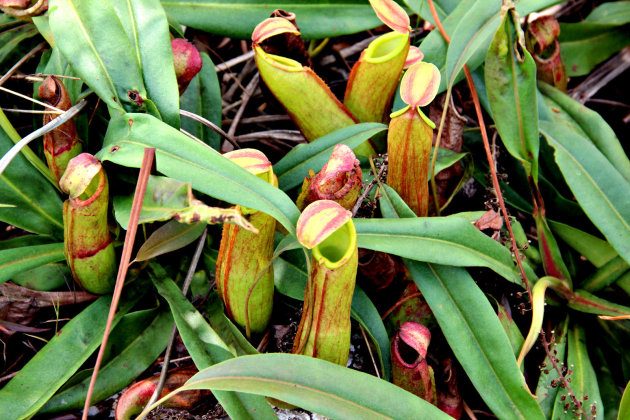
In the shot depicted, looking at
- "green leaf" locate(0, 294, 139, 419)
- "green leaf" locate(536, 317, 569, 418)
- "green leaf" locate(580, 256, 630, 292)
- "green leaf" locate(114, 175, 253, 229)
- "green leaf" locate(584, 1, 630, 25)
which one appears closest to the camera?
"green leaf" locate(114, 175, 253, 229)

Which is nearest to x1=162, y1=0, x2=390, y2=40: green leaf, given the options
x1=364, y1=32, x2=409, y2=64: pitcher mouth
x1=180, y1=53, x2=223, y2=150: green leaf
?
x1=180, y1=53, x2=223, y2=150: green leaf

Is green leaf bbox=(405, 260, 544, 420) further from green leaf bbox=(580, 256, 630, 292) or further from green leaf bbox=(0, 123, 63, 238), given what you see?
green leaf bbox=(0, 123, 63, 238)

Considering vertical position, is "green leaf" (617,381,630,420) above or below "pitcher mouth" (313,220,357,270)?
below

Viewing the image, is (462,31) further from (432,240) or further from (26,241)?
(26,241)

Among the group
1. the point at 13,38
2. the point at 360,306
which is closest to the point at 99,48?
the point at 13,38

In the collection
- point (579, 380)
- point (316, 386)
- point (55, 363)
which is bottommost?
point (55, 363)

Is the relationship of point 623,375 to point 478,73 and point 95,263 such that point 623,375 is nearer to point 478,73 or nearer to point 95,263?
point 478,73
